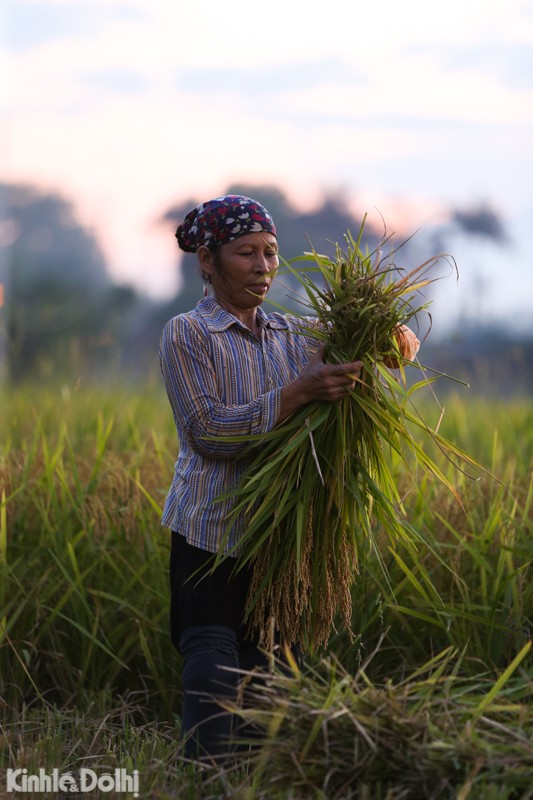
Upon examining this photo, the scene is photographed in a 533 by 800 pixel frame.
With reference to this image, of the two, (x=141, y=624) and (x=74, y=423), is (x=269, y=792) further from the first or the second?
(x=74, y=423)

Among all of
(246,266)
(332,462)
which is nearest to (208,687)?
(332,462)

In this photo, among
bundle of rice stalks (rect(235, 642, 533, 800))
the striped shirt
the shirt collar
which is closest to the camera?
bundle of rice stalks (rect(235, 642, 533, 800))

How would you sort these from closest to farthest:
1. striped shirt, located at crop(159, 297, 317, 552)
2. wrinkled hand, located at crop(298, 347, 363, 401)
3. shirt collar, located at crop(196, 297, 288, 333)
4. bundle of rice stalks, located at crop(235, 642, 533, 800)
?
1. bundle of rice stalks, located at crop(235, 642, 533, 800)
2. wrinkled hand, located at crop(298, 347, 363, 401)
3. striped shirt, located at crop(159, 297, 317, 552)
4. shirt collar, located at crop(196, 297, 288, 333)

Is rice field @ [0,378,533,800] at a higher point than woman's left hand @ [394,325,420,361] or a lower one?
lower

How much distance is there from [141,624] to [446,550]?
104 centimetres

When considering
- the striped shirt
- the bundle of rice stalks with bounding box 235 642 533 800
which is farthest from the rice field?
the striped shirt

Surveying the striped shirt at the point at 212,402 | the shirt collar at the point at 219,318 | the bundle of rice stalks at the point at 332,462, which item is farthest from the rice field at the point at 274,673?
the shirt collar at the point at 219,318

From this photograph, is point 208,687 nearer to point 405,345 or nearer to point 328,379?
point 328,379

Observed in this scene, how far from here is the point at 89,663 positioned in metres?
3.62

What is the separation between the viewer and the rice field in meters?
2.11

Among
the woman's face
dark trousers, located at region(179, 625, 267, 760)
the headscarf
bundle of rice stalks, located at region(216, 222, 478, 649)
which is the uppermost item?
the headscarf

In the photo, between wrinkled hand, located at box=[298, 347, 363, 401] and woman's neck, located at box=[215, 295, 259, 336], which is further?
woman's neck, located at box=[215, 295, 259, 336]

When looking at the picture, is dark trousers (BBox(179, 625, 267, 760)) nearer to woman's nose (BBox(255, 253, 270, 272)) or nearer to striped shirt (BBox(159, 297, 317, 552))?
striped shirt (BBox(159, 297, 317, 552))

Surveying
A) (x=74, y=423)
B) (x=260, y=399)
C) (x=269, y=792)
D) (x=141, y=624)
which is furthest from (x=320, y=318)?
(x=74, y=423)
